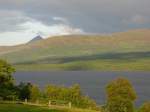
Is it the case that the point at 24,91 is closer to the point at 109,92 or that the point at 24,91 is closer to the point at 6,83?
the point at 6,83

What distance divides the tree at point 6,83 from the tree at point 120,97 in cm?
2095

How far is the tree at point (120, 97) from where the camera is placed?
76688 mm

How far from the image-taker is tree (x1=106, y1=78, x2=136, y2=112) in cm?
7669

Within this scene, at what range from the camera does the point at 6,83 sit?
88.9 meters

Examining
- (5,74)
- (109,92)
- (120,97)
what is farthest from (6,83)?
(120,97)

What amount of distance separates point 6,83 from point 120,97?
1006 inches

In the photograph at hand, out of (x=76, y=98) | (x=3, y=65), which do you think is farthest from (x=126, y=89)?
(x=76, y=98)

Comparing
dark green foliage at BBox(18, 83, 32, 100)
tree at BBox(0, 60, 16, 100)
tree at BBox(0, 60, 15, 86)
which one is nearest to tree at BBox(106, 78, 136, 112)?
dark green foliage at BBox(18, 83, 32, 100)

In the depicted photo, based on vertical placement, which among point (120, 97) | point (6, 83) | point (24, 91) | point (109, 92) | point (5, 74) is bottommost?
point (120, 97)

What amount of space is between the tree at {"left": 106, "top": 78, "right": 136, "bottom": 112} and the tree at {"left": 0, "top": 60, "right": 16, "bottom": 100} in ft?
68.7

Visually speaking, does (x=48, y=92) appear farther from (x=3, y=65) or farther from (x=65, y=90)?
(x=3, y=65)

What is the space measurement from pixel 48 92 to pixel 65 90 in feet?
17.1

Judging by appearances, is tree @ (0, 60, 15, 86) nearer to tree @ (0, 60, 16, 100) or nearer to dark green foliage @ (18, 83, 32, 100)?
tree @ (0, 60, 16, 100)

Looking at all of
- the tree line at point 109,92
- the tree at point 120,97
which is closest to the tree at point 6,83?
the tree line at point 109,92
